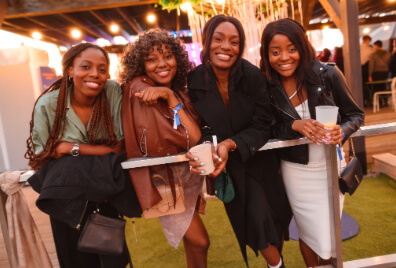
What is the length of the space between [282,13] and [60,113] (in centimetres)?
373

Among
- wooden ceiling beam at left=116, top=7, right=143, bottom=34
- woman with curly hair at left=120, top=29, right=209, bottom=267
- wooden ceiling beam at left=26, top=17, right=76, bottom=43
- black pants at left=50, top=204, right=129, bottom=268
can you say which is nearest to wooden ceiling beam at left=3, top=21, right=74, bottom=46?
wooden ceiling beam at left=26, top=17, right=76, bottom=43

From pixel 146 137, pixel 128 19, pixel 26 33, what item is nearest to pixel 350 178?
pixel 146 137

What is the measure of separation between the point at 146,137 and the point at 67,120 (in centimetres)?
46

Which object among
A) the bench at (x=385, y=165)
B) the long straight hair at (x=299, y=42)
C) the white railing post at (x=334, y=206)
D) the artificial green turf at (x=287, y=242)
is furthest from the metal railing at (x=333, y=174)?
the bench at (x=385, y=165)

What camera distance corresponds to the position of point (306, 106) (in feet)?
5.65

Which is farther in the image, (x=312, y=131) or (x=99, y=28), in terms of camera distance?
(x=99, y=28)

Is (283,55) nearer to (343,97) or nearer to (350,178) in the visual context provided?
(343,97)

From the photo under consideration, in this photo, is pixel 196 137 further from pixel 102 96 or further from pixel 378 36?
pixel 378 36

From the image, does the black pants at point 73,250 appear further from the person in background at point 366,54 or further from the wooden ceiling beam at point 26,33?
the wooden ceiling beam at point 26,33

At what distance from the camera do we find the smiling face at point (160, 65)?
166 cm

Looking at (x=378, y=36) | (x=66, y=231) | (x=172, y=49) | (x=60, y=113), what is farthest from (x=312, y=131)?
(x=378, y=36)

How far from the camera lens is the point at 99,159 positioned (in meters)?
1.44

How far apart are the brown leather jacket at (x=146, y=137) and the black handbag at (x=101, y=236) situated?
196 millimetres

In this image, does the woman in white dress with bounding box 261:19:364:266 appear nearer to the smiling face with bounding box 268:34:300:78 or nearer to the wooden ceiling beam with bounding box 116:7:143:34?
the smiling face with bounding box 268:34:300:78
